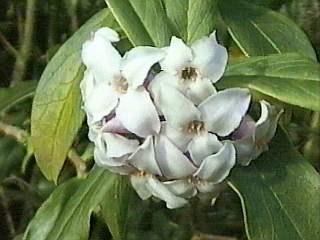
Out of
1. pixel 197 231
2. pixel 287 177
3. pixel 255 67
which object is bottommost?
pixel 197 231

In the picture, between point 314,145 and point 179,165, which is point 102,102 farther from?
point 314,145

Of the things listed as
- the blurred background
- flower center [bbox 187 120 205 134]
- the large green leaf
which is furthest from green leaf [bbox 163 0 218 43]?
the blurred background

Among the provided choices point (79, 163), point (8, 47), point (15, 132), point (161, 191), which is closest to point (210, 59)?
point (161, 191)

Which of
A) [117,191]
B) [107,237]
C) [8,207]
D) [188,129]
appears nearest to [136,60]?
→ [188,129]

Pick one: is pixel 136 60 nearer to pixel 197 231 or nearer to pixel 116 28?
pixel 116 28

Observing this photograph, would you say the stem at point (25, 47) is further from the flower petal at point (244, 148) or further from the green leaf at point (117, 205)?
the flower petal at point (244, 148)

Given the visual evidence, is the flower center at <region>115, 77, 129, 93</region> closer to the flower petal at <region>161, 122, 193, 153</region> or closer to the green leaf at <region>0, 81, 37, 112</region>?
the flower petal at <region>161, 122, 193, 153</region>

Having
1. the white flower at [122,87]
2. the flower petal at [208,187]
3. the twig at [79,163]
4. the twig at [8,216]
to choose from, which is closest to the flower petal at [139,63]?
the white flower at [122,87]
